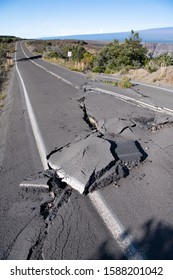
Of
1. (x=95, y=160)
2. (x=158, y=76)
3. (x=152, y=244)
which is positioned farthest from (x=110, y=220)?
(x=158, y=76)

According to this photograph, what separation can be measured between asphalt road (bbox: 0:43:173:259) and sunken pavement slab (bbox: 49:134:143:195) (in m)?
0.02

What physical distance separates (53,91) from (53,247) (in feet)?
37.6

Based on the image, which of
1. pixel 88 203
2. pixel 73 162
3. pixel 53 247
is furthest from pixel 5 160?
pixel 53 247

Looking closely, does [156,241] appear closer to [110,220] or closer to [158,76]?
[110,220]

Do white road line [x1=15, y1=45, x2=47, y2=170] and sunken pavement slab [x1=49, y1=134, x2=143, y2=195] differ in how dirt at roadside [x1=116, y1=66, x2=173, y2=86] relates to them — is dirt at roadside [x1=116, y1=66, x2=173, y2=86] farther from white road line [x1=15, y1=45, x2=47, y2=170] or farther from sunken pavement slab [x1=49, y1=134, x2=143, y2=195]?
sunken pavement slab [x1=49, y1=134, x2=143, y2=195]

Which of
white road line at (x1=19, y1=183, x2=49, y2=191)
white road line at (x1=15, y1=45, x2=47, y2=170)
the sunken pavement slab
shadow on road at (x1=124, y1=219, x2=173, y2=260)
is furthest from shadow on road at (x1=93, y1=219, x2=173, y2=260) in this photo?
white road line at (x1=15, y1=45, x2=47, y2=170)

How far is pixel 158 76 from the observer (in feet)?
53.7

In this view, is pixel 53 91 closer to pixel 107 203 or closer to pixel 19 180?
pixel 19 180

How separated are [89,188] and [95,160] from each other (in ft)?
2.34

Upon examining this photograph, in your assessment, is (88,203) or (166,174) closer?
(88,203)

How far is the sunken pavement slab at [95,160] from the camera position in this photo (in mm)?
4602

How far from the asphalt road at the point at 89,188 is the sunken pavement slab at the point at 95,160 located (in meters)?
0.02

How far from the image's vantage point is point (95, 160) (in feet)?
16.4

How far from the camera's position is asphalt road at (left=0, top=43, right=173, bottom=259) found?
11.0 feet
